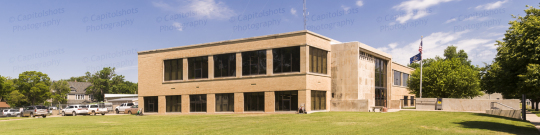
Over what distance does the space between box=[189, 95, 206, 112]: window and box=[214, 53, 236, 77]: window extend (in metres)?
3.49

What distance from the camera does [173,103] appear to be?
151 ft

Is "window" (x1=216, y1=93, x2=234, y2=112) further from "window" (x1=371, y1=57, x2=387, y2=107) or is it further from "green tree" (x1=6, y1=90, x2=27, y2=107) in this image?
"green tree" (x1=6, y1=90, x2=27, y2=107)

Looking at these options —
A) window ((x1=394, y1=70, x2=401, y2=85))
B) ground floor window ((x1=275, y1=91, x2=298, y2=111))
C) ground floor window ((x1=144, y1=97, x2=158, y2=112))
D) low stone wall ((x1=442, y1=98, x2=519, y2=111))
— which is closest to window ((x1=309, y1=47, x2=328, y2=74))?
ground floor window ((x1=275, y1=91, x2=298, y2=111))

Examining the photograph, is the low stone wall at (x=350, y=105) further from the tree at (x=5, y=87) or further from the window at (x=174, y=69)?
the tree at (x=5, y=87)

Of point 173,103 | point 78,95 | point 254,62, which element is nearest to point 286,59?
point 254,62

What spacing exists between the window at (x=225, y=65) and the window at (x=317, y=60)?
8.85 metres

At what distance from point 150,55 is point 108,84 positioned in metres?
85.3

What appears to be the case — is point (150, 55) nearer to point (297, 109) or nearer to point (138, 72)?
point (138, 72)

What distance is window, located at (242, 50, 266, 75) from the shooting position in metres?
38.4

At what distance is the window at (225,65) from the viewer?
133 ft

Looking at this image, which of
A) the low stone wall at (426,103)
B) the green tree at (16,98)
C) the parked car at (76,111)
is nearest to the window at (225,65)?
the low stone wall at (426,103)

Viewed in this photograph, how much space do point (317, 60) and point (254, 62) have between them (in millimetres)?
6507

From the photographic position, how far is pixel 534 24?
18.9 m

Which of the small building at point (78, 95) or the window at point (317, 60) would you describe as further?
the small building at point (78, 95)
